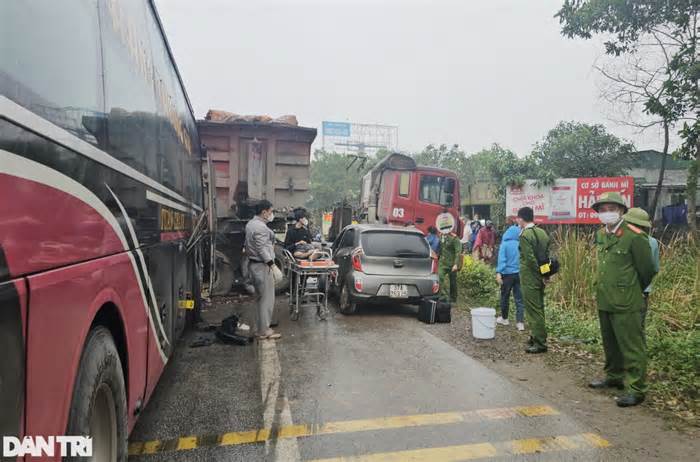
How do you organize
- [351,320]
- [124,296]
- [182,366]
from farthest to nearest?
1. [351,320]
2. [182,366]
3. [124,296]

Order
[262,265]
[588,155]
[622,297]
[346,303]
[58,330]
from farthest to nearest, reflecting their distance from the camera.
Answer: [588,155] < [346,303] < [262,265] < [622,297] < [58,330]

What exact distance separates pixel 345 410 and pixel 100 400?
2.23 meters

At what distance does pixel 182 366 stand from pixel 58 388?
373 cm

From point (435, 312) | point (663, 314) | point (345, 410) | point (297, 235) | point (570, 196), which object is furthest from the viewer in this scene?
point (570, 196)

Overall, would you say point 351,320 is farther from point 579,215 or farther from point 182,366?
point 579,215

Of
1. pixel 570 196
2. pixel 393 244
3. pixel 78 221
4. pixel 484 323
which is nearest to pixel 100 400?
pixel 78 221

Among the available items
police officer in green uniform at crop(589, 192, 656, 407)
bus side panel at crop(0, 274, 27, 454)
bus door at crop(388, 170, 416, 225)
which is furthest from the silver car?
bus side panel at crop(0, 274, 27, 454)

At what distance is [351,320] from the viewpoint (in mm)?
7469

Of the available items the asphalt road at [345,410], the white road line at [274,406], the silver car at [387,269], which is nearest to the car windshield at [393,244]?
the silver car at [387,269]

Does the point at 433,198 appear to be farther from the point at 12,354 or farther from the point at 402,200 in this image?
the point at 12,354

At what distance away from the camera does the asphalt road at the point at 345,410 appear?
127 inches

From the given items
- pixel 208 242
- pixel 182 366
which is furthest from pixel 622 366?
pixel 208 242

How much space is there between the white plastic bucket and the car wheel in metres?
2.14

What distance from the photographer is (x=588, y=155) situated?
63.7 ft
